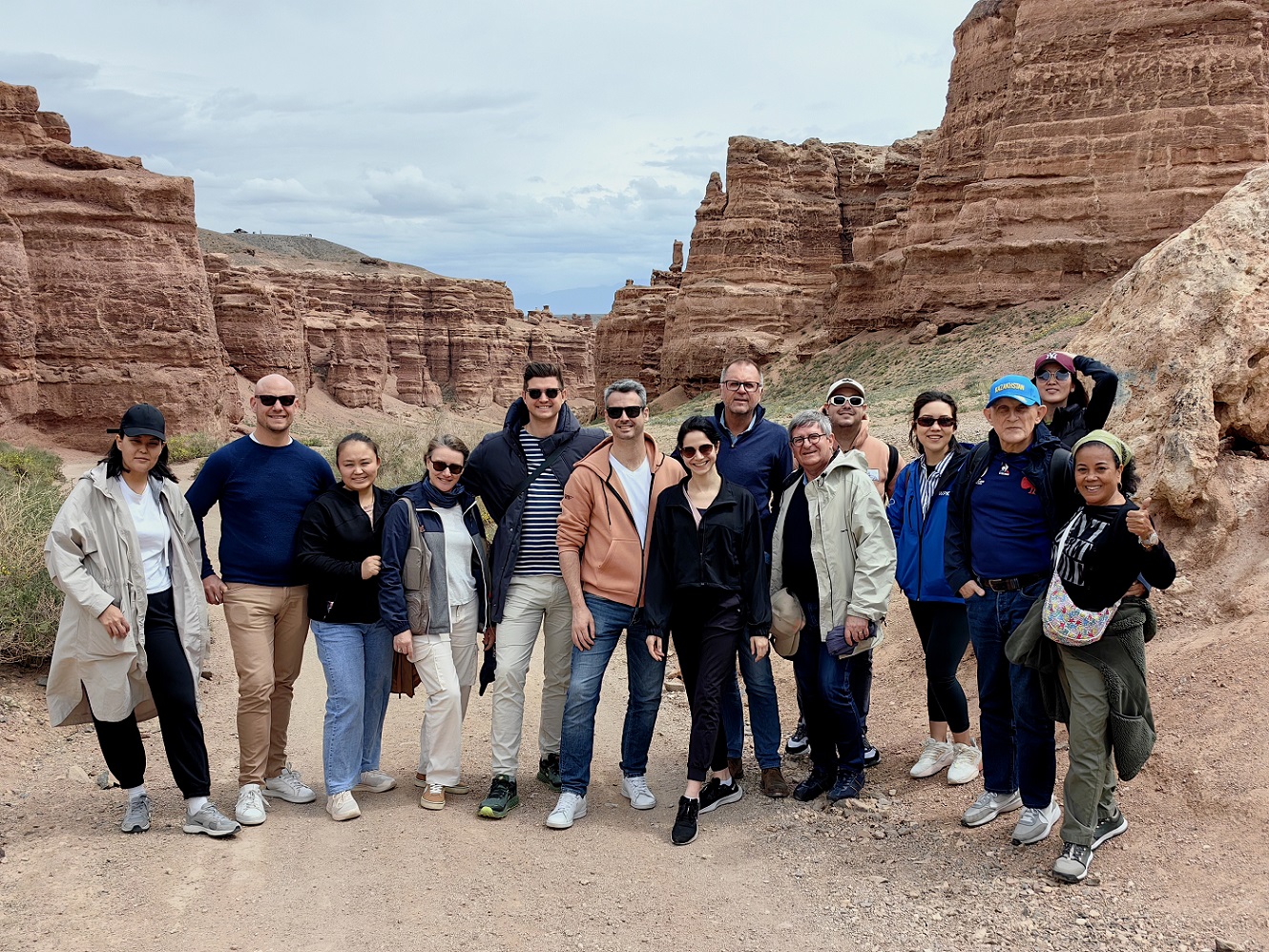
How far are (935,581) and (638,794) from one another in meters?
1.91

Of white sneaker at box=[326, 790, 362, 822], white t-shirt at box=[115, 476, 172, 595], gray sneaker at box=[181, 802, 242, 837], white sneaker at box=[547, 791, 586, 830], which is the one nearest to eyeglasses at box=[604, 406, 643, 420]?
white sneaker at box=[547, 791, 586, 830]

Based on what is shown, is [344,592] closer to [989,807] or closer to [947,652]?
[947,652]

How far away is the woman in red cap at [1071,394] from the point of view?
15.8 ft

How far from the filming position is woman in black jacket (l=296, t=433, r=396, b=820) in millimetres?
4938

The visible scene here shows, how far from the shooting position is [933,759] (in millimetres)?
5363

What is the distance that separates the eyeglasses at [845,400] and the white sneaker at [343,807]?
132 inches

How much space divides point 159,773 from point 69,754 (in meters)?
0.92

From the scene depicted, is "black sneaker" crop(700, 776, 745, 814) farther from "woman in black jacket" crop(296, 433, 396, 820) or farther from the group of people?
"woman in black jacket" crop(296, 433, 396, 820)

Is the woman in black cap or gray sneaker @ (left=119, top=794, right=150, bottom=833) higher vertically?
the woman in black cap

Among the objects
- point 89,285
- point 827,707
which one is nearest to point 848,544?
point 827,707

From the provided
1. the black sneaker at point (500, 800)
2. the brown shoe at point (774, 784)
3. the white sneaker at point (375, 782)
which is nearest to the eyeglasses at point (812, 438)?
the brown shoe at point (774, 784)

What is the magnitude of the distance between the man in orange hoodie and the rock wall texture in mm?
24100

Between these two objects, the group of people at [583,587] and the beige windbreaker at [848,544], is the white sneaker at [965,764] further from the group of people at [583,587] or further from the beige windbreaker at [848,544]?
the beige windbreaker at [848,544]

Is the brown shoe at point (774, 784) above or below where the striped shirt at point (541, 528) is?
below
